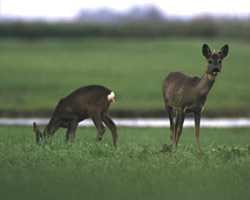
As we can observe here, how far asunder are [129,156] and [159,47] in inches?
1192

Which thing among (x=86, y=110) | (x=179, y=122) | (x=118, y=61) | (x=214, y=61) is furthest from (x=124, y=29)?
(x=214, y=61)

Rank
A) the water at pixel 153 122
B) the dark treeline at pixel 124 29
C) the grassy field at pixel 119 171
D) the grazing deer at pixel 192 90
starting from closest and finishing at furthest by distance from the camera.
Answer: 1. the grassy field at pixel 119 171
2. the grazing deer at pixel 192 90
3. the water at pixel 153 122
4. the dark treeline at pixel 124 29

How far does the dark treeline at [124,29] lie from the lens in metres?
48.2

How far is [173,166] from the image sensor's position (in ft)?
32.7

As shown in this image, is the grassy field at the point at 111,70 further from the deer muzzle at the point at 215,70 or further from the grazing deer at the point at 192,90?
the deer muzzle at the point at 215,70

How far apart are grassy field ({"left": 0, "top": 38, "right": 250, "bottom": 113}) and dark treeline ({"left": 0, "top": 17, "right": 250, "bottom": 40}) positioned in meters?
2.00

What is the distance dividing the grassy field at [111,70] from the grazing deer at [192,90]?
32.7 feet

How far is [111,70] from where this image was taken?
1221 inches

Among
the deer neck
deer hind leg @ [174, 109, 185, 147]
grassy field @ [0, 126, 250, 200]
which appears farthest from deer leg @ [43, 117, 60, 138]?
the deer neck

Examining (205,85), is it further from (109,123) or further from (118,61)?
(118,61)

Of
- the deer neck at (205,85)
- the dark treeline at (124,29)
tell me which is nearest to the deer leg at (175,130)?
the deer neck at (205,85)

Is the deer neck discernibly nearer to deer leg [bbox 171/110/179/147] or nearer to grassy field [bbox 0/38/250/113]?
deer leg [bbox 171/110/179/147]

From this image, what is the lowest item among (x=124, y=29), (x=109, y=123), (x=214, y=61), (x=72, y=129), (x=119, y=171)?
(x=119, y=171)

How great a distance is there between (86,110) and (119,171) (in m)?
2.63
